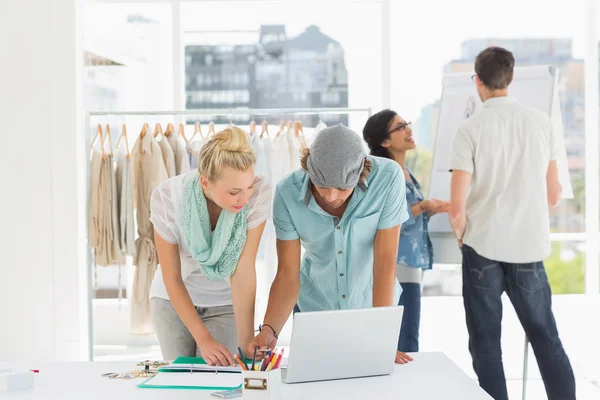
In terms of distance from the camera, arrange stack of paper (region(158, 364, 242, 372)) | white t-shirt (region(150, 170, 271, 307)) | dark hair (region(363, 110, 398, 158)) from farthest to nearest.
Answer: dark hair (region(363, 110, 398, 158)), white t-shirt (region(150, 170, 271, 307)), stack of paper (region(158, 364, 242, 372))

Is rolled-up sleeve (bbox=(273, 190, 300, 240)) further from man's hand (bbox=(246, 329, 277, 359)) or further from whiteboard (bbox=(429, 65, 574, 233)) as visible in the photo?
whiteboard (bbox=(429, 65, 574, 233))

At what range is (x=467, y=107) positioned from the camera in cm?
378

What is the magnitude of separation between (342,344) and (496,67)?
1.67 meters

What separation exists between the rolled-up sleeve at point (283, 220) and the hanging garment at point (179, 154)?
1.67 meters

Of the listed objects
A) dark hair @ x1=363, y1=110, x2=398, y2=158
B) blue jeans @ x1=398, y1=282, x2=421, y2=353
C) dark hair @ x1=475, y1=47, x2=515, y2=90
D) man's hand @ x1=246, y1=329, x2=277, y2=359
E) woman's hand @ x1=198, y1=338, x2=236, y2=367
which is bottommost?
blue jeans @ x1=398, y1=282, x2=421, y2=353

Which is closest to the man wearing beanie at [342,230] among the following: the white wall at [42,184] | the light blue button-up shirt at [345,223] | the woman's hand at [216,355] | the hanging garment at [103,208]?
the light blue button-up shirt at [345,223]

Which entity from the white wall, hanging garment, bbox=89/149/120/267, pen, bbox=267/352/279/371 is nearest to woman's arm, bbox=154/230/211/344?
pen, bbox=267/352/279/371

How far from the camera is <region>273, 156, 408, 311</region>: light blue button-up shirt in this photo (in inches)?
92.9

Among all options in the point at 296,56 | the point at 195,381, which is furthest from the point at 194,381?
the point at 296,56

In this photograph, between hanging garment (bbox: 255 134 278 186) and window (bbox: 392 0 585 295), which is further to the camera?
window (bbox: 392 0 585 295)

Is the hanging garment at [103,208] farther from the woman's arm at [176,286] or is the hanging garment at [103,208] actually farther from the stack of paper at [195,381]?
the stack of paper at [195,381]

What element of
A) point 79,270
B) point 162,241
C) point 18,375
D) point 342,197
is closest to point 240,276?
point 162,241

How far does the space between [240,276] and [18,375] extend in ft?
2.34

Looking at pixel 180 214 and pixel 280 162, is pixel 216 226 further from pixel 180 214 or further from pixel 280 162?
pixel 280 162
